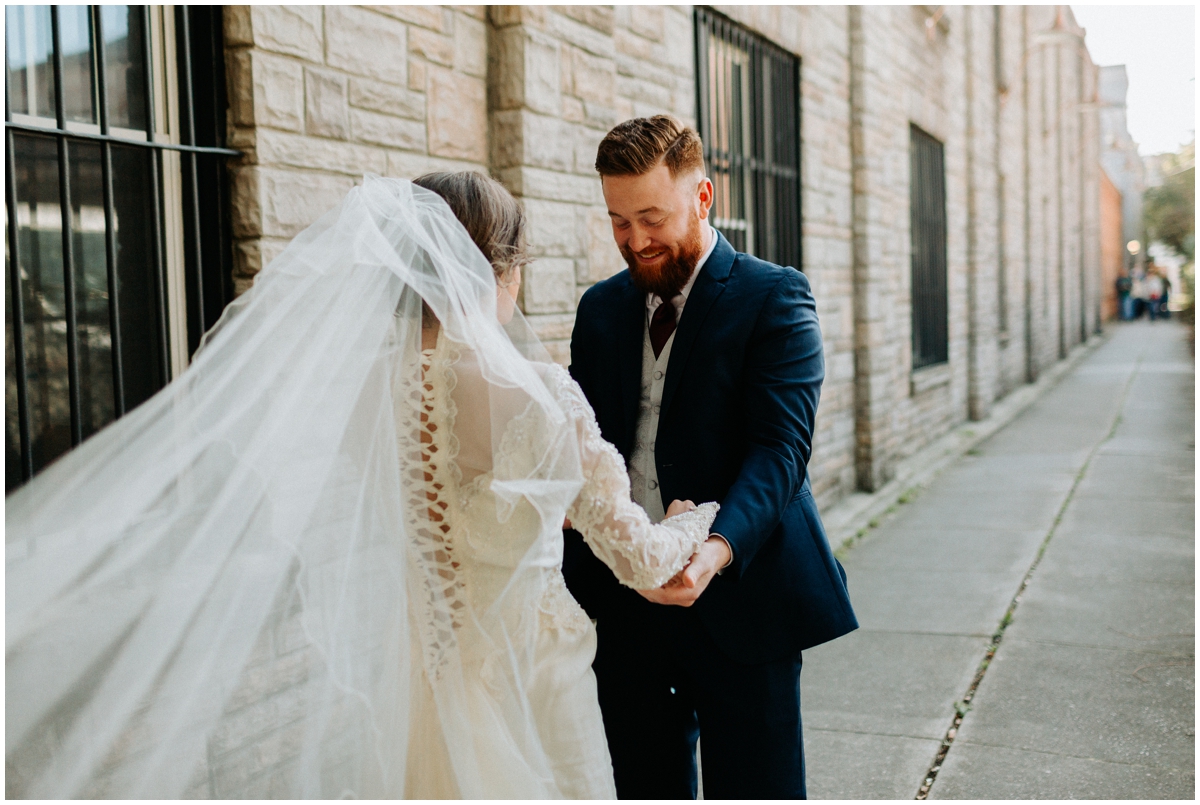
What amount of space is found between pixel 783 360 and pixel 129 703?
145cm

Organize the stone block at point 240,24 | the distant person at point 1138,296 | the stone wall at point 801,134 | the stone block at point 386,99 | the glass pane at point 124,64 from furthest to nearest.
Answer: the distant person at point 1138,296 < the stone block at point 386,99 < the stone wall at point 801,134 < the stone block at point 240,24 < the glass pane at point 124,64

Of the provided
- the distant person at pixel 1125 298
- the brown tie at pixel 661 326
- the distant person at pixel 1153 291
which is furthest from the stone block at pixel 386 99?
the distant person at pixel 1125 298

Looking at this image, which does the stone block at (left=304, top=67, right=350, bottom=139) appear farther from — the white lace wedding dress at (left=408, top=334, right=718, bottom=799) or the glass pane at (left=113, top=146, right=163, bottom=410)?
the white lace wedding dress at (left=408, top=334, right=718, bottom=799)

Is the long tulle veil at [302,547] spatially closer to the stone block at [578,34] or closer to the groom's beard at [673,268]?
the groom's beard at [673,268]

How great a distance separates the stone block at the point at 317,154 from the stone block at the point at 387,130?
4cm

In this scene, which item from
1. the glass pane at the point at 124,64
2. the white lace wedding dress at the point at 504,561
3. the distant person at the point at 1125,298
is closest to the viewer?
the white lace wedding dress at the point at 504,561

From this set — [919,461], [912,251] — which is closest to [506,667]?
[919,461]

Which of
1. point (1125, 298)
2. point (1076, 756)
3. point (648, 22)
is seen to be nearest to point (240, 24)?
point (648, 22)

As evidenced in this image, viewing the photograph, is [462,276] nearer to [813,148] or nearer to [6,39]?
[6,39]

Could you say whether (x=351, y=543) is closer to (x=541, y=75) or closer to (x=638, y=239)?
(x=638, y=239)

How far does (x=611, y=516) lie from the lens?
1959 millimetres

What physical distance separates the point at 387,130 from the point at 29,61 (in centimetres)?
120

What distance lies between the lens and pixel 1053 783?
3404mm

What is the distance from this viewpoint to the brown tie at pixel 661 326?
245 centimetres
